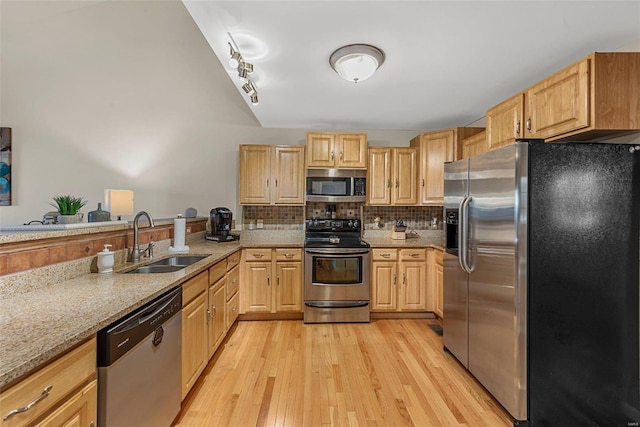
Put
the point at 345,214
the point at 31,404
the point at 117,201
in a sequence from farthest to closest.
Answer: the point at 345,214
the point at 117,201
the point at 31,404

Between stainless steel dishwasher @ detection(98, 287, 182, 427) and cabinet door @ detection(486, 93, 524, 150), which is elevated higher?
cabinet door @ detection(486, 93, 524, 150)

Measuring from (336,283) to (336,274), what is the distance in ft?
0.34

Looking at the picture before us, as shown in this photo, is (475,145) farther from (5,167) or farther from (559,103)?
(5,167)

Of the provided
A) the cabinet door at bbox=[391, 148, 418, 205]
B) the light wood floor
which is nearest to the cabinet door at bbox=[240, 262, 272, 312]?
the light wood floor

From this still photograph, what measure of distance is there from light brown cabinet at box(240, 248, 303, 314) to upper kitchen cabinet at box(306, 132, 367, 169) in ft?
3.85

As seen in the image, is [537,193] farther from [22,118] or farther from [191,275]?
[22,118]

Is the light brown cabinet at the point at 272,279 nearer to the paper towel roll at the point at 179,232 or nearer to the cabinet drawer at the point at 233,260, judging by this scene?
the cabinet drawer at the point at 233,260

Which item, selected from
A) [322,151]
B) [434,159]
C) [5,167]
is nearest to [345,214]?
[322,151]

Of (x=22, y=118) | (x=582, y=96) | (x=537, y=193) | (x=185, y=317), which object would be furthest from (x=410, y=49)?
(x=22, y=118)

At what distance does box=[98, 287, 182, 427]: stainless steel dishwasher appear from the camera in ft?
3.55

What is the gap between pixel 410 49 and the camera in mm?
1988

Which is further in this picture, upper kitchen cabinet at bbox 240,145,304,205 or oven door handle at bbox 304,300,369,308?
upper kitchen cabinet at bbox 240,145,304,205

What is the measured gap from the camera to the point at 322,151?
142 inches

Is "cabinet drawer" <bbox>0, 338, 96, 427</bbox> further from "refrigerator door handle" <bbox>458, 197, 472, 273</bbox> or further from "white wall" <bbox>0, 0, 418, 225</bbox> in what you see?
"white wall" <bbox>0, 0, 418, 225</bbox>
